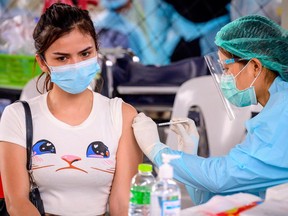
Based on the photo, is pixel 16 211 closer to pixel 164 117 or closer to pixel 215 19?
pixel 164 117

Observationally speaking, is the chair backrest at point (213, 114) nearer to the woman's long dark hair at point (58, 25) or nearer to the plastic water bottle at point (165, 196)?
the woman's long dark hair at point (58, 25)

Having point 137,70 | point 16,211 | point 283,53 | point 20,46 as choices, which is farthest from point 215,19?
point 16,211

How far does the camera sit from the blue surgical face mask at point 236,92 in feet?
7.48

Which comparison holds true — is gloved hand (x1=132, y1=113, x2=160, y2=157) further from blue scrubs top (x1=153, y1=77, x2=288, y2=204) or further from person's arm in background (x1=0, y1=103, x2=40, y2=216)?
person's arm in background (x1=0, y1=103, x2=40, y2=216)

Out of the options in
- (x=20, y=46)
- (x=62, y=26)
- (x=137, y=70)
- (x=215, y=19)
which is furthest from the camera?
(x=20, y=46)

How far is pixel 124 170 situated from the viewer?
227cm

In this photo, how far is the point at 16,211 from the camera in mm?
2184

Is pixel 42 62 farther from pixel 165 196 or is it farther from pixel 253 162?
pixel 165 196

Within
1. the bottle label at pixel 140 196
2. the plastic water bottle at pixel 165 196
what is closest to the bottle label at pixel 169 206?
the plastic water bottle at pixel 165 196

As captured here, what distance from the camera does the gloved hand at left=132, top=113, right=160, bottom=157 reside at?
2.18 metres

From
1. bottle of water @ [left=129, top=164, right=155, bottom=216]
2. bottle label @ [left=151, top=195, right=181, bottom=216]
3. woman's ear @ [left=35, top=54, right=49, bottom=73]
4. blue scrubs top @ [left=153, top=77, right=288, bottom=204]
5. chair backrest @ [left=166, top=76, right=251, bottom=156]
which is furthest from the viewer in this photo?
chair backrest @ [left=166, top=76, right=251, bottom=156]

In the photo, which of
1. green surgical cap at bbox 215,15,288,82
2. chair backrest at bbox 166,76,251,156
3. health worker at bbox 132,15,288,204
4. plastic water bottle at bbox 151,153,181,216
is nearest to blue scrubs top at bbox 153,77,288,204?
health worker at bbox 132,15,288,204

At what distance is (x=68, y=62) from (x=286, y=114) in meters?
0.81

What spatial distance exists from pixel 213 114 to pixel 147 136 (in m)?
2.04
